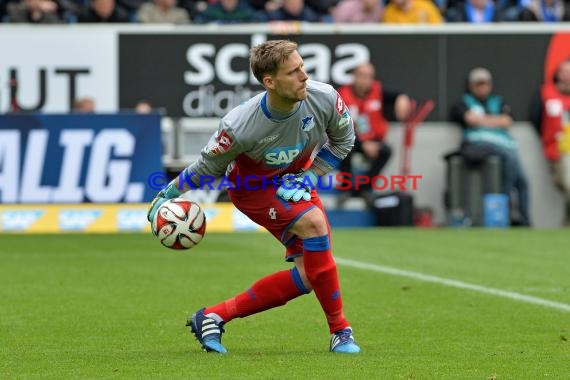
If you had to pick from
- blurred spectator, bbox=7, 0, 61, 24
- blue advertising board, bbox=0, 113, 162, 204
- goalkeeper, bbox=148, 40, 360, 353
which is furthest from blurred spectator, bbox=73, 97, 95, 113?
goalkeeper, bbox=148, 40, 360, 353

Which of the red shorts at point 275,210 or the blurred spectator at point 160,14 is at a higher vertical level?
the blurred spectator at point 160,14

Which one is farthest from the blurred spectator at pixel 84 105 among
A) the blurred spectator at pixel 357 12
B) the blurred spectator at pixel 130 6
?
the blurred spectator at pixel 357 12

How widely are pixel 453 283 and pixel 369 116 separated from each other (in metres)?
7.97

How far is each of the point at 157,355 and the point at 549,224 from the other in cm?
1328

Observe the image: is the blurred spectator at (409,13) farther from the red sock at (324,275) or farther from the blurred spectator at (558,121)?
the red sock at (324,275)

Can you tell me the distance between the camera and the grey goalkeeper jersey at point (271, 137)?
7.56 meters

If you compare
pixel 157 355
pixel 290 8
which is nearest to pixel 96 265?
pixel 157 355

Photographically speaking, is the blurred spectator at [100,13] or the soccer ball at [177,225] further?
the blurred spectator at [100,13]

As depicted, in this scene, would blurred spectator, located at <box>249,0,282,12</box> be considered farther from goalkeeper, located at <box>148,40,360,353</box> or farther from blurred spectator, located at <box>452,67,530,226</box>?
goalkeeper, located at <box>148,40,360,353</box>

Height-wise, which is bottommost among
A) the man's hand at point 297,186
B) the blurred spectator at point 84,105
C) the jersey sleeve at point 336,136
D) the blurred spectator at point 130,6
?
the man's hand at point 297,186

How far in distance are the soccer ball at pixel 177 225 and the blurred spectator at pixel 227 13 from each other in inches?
491

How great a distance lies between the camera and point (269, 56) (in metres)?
7.50

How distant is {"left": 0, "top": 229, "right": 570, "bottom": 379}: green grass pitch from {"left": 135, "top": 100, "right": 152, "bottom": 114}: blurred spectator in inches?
117

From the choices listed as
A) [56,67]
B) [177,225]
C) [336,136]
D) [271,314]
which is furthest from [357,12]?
[177,225]
